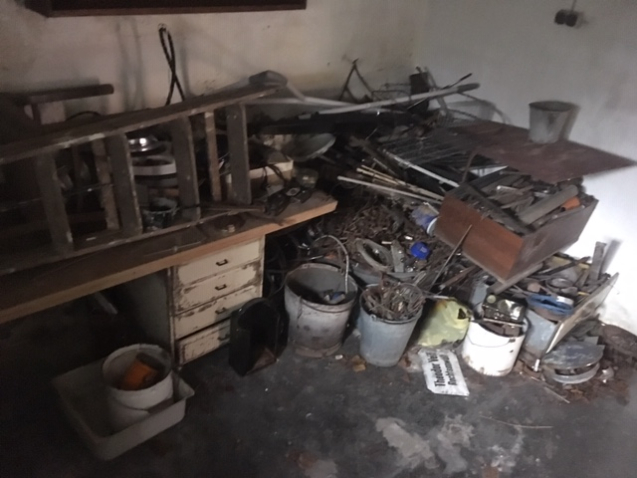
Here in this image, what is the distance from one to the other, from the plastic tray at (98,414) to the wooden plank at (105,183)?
586 millimetres

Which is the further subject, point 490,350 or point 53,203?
point 490,350


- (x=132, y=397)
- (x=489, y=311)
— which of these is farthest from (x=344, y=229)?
(x=132, y=397)

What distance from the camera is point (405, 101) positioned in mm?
2748

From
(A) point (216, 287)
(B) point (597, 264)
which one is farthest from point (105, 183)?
(B) point (597, 264)

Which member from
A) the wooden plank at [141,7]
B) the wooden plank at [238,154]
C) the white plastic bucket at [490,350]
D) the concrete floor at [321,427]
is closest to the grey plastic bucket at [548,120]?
the white plastic bucket at [490,350]

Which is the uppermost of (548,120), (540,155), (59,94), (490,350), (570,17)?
(570,17)

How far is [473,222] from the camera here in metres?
2.10

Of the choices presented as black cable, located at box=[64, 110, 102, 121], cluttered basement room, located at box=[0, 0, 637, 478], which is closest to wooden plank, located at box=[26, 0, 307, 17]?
cluttered basement room, located at box=[0, 0, 637, 478]

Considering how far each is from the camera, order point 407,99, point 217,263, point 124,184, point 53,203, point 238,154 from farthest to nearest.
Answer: point 407,99 → point 217,263 → point 238,154 → point 124,184 → point 53,203

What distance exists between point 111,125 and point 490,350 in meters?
1.64

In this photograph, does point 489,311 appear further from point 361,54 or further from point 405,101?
point 361,54

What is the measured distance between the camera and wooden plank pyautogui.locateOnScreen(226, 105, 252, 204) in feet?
5.93

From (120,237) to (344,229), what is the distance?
0.98 meters

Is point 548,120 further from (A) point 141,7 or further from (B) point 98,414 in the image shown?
(B) point 98,414
